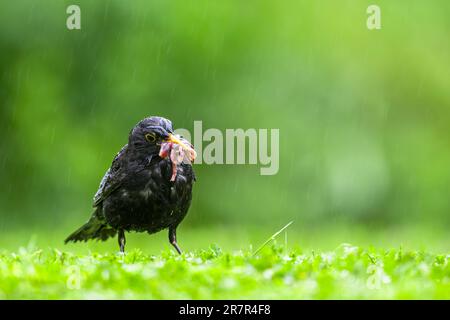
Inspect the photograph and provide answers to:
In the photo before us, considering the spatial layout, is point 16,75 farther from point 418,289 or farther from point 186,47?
point 418,289

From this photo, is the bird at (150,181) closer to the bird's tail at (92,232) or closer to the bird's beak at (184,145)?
the bird's beak at (184,145)

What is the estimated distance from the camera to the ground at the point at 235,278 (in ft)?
15.4

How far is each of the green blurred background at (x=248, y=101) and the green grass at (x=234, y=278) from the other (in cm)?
941

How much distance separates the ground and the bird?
1.10 meters

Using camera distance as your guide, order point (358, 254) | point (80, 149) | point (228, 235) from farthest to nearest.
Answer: point (80, 149) → point (228, 235) → point (358, 254)

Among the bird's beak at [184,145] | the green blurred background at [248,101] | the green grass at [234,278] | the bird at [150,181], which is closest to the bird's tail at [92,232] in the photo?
the bird at [150,181]

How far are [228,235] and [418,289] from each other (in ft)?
25.4

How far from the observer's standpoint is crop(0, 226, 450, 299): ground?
468 centimetres

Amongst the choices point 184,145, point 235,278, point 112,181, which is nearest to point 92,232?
point 112,181

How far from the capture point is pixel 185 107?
Answer: 1570 cm

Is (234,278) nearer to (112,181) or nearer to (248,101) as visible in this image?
(112,181)

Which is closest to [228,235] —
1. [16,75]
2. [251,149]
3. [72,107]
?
[251,149]

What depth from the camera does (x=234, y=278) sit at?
4918 mm

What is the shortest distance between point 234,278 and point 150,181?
2252mm
